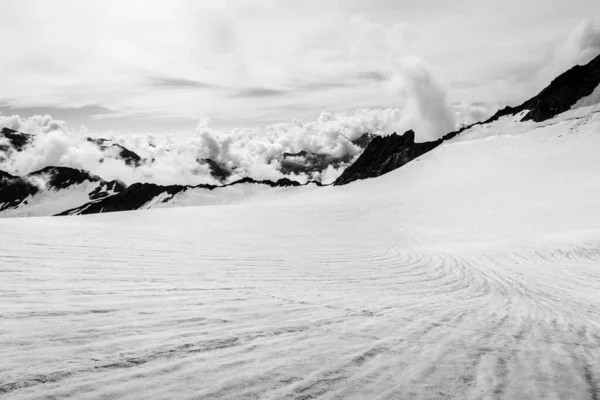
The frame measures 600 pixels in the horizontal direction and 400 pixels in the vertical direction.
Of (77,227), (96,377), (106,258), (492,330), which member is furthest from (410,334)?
(77,227)

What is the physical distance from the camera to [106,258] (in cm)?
855

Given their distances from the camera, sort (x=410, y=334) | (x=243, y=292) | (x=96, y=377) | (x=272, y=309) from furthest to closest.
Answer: (x=243, y=292)
(x=272, y=309)
(x=410, y=334)
(x=96, y=377)

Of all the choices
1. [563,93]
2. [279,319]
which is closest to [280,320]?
[279,319]

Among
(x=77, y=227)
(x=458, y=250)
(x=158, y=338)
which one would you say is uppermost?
(x=77, y=227)

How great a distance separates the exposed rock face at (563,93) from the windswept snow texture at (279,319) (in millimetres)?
90121

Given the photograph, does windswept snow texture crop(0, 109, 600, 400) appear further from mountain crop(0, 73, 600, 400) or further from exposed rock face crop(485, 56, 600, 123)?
exposed rock face crop(485, 56, 600, 123)

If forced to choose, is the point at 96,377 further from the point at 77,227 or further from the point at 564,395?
the point at 77,227

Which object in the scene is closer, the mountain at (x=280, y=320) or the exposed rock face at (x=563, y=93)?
the mountain at (x=280, y=320)

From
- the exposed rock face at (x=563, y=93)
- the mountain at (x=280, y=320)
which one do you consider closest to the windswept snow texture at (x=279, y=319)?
the mountain at (x=280, y=320)

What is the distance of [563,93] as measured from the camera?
106938 millimetres

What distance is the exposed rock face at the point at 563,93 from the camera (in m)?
90.1

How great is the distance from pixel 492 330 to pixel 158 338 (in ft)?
16.7

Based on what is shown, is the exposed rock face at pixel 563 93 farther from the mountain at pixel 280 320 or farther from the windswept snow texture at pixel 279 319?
the mountain at pixel 280 320

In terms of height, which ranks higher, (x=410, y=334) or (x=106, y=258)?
(x=106, y=258)
